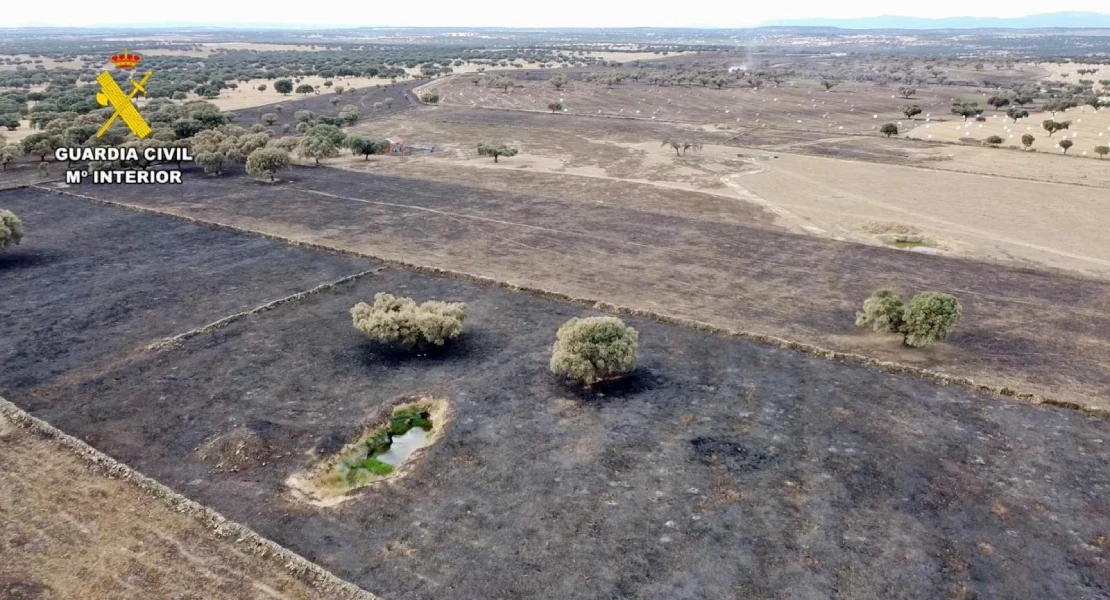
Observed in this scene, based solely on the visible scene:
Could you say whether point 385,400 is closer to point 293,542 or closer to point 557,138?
point 293,542

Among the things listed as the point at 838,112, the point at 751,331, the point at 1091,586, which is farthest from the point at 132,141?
the point at 838,112

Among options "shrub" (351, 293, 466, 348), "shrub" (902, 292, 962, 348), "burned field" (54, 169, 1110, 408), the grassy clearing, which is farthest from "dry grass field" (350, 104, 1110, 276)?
the grassy clearing

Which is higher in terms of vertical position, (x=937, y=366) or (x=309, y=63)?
(x=309, y=63)

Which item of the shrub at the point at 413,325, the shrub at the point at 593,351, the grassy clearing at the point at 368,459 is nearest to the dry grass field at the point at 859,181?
the shrub at the point at 593,351

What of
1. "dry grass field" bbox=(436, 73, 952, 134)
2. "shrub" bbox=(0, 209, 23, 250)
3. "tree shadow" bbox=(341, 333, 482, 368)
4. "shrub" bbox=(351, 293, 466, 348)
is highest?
"dry grass field" bbox=(436, 73, 952, 134)

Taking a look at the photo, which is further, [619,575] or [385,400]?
[385,400]

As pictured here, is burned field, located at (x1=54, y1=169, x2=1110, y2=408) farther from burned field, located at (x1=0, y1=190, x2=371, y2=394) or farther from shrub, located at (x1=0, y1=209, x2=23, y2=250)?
shrub, located at (x1=0, y1=209, x2=23, y2=250)

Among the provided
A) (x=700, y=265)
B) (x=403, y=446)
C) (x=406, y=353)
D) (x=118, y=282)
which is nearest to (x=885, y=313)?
(x=700, y=265)
